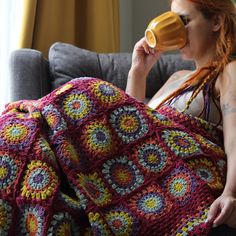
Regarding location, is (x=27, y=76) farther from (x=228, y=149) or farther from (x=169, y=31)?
(x=228, y=149)

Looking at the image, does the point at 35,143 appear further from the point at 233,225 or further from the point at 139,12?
the point at 139,12

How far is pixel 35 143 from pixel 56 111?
4.3 inches

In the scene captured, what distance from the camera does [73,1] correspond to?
229cm

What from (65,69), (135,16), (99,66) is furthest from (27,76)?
(135,16)

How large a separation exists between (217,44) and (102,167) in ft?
1.75

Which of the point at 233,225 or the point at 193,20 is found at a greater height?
the point at 193,20

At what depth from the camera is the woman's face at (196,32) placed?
141cm

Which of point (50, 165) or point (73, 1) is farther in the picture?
point (73, 1)

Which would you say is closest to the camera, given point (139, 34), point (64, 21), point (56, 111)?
point (56, 111)

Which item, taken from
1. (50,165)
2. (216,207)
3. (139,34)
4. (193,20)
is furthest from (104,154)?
(139,34)

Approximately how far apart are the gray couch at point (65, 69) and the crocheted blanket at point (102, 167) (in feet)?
1.79

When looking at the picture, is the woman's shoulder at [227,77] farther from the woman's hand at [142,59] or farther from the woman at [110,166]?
the woman's hand at [142,59]

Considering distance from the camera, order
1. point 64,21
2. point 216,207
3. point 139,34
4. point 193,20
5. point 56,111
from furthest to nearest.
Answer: point 139,34, point 64,21, point 193,20, point 56,111, point 216,207

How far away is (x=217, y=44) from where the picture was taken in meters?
1.41
